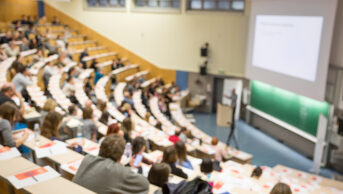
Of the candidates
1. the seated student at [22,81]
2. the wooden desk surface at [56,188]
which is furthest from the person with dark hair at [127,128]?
the seated student at [22,81]

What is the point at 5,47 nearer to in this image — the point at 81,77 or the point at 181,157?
the point at 81,77

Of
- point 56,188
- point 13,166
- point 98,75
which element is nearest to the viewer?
point 56,188

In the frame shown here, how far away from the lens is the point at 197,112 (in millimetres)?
13727

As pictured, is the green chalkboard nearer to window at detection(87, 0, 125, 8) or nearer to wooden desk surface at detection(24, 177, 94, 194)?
window at detection(87, 0, 125, 8)

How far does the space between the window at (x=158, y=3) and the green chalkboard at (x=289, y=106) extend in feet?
14.7

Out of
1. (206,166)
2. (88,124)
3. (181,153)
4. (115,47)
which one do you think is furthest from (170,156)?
(115,47)

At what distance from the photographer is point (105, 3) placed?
48.5 feet

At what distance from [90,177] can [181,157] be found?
2636mm

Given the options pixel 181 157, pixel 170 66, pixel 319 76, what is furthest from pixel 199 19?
pixel 181 157

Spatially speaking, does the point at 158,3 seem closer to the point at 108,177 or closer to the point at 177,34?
the point at 177,34

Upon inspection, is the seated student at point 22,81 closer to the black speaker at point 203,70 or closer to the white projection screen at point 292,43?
the white projection screen at point 292,43

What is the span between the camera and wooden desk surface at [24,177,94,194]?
2.33 meters

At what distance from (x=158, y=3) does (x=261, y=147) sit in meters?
7.27

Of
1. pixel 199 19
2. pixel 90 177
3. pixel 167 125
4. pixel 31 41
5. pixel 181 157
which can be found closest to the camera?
pixel 90 177
